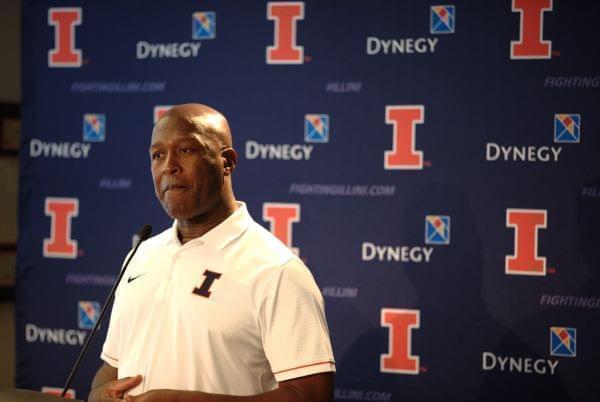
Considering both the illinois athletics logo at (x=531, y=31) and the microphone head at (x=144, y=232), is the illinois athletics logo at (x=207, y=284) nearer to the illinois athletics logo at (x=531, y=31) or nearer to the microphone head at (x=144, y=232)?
the microphone head at (x=144, y=232)

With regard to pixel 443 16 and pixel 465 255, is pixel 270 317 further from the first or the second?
pixel 443 16

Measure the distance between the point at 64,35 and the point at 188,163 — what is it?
224cm

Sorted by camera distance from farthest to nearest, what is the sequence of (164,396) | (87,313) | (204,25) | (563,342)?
(87,313) < (204,25) < (563,342) < (164,396)

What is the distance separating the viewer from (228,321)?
5.16 ft

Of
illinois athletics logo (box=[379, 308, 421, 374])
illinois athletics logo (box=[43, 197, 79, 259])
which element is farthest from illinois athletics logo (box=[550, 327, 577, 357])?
illinois athletics logo (box=[43, 197, 79, 259])

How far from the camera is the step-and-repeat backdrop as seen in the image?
3035 mm

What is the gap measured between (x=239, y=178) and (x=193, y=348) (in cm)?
184

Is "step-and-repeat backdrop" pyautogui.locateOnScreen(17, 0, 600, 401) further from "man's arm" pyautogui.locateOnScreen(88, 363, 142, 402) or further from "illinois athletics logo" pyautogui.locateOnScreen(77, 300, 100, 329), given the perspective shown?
"man's arm" pyautogui.locateOnScreen(88, 363, 142, 402)

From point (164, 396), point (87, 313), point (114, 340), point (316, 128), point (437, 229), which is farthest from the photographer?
point (87, 313)

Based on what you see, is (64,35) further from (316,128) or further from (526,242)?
(526,242)

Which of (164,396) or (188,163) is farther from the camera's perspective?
(188,163)

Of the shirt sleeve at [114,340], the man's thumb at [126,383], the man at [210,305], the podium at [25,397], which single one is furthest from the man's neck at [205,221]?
the podium at [25,397]

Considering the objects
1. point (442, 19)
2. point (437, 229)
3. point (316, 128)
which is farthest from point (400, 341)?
point (442, 19)

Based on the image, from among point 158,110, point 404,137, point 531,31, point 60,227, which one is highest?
point 531,31
